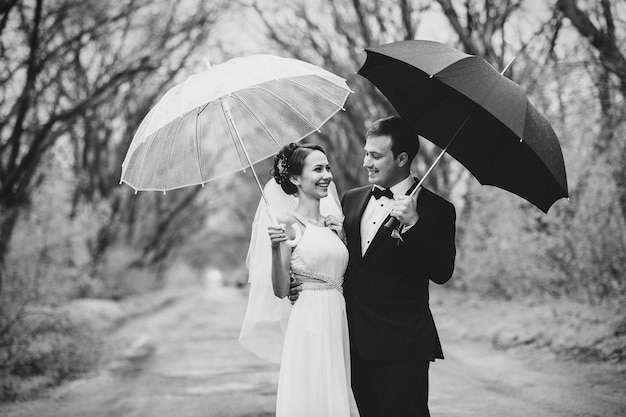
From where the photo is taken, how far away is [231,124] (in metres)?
4.71

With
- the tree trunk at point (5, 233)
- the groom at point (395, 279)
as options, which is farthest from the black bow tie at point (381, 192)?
the tree trunk at point (5, 233)

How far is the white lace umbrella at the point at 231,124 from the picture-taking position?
4609mm

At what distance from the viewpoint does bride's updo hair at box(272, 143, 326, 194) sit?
444 centimetres

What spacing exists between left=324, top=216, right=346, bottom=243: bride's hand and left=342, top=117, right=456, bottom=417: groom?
15 centimetres

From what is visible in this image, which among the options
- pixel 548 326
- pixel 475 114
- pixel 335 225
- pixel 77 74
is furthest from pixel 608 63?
pixel 77 74

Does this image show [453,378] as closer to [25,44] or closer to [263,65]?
[263,65]

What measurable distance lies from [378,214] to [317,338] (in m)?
0.85

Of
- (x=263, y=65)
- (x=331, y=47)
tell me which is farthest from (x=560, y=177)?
(x=331, y=47)

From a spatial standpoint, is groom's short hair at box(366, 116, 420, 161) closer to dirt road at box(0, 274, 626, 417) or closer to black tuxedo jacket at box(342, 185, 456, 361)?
black tuxedo jacket at box(342, 185, 456, 361)

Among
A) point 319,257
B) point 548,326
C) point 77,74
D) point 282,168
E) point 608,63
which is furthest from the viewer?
point 77,74

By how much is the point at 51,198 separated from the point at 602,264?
10931 millimetres

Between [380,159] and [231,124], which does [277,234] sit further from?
[231,124]

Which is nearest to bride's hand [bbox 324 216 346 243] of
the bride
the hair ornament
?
the bride

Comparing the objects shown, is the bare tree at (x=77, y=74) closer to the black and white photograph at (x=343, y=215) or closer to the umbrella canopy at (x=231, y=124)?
the black and white photograph at (x=343, y=215)
